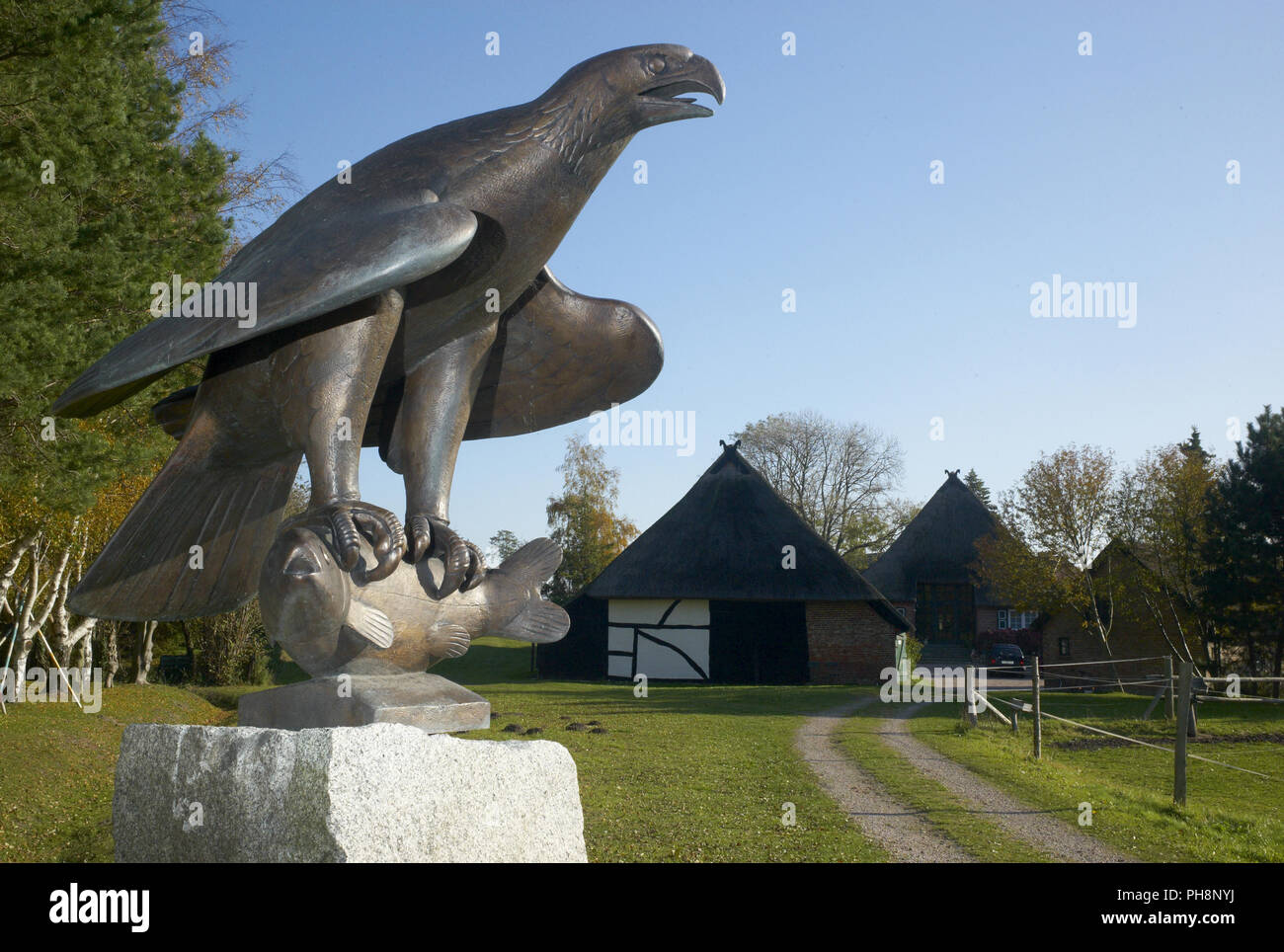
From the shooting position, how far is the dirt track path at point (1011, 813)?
8734 mm

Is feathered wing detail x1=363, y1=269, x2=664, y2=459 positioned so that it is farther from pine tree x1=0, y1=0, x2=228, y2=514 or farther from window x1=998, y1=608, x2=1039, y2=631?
window x1=998, y1=608, x2=1039, y2=631

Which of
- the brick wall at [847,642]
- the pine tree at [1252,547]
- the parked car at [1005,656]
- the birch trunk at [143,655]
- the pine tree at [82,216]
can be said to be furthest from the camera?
the parked car at [1005,656]

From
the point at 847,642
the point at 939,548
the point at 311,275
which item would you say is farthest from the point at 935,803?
the point at 939,548

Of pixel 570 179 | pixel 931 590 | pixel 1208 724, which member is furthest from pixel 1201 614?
pixel 570 179

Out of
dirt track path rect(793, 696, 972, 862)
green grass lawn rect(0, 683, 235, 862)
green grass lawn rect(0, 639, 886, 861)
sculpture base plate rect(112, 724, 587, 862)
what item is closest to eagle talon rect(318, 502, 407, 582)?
sculpture base plate rect(112, 724, 587, 862)

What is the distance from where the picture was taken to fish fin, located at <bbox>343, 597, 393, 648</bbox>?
283 centimetres

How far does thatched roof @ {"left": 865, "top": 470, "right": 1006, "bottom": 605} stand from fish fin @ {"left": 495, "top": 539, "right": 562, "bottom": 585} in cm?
3719

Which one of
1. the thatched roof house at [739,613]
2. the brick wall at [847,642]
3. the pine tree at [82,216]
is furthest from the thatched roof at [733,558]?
the pine tree at [82,216]

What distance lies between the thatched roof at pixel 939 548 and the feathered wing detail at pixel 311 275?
3805 cm

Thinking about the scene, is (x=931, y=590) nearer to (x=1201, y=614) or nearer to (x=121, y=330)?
(x=1201, y=614)

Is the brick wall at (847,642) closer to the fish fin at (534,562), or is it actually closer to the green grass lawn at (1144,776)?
the green grass lawn at (1144,776)

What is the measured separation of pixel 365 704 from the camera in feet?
9.22

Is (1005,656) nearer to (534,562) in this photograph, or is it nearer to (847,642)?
(847,642)
